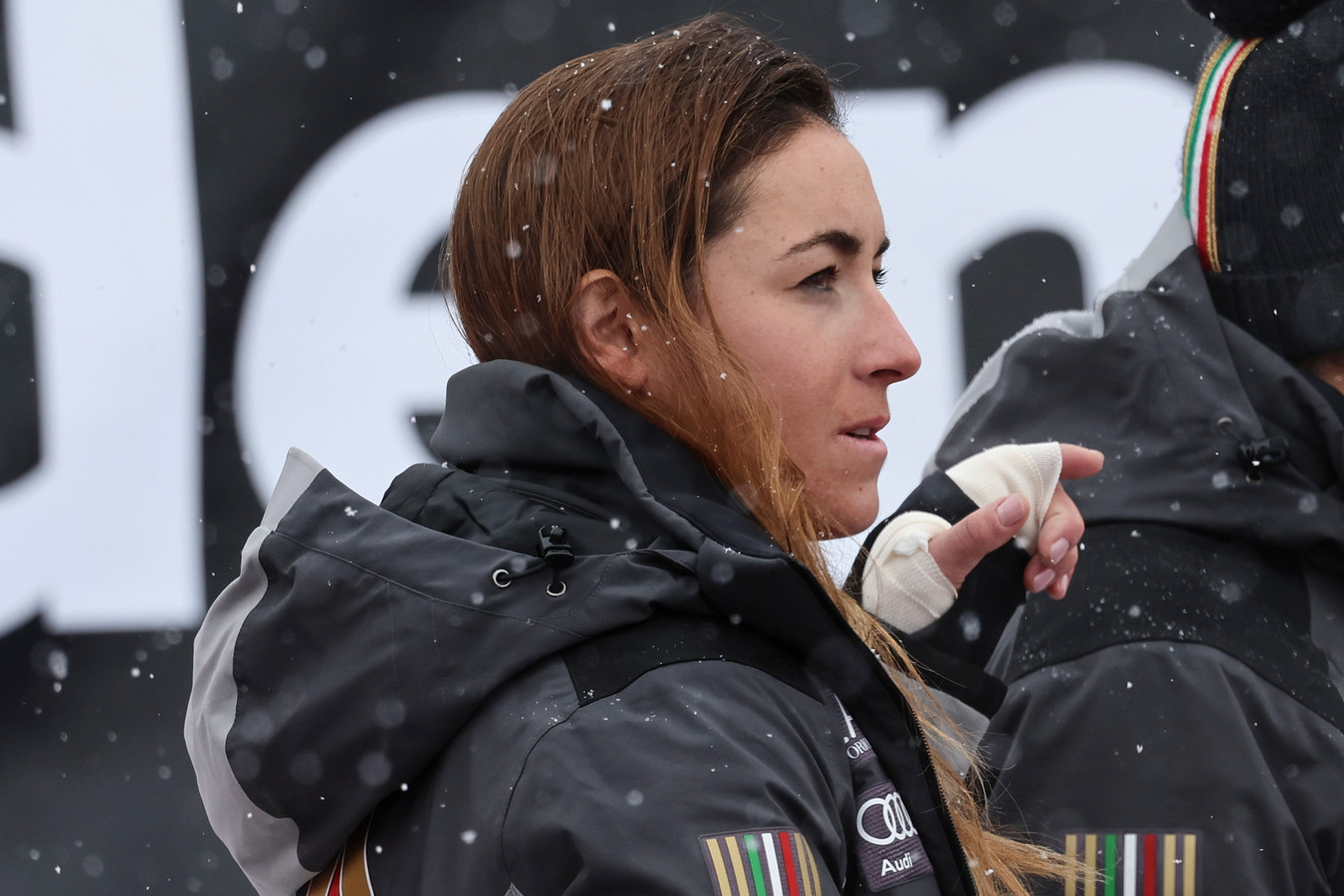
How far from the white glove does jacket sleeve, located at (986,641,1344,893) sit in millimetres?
149

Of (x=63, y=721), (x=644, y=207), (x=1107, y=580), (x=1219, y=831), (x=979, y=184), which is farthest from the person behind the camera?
(x=979, y=184)

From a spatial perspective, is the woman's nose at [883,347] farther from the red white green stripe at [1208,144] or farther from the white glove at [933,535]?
the red white green stripe at [1208,144]

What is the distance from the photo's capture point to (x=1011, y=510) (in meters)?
1.14

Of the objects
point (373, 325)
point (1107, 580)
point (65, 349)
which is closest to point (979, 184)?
point (373, 325)

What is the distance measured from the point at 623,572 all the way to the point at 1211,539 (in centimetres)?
76

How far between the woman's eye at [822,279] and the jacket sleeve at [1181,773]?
511 mm

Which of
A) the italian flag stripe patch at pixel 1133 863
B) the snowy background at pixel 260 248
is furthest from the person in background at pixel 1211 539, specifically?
the snowy background at pixel 260 248

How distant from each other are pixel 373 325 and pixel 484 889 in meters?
1.82

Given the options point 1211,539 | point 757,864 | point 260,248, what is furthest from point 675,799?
point 260,248

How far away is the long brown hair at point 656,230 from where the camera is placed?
3.29 ft

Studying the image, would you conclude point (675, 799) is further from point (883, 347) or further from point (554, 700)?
point (883, 347)

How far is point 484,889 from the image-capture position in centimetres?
79

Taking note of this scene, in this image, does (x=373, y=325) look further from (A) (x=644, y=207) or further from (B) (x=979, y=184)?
(A) (x=644, y=207)

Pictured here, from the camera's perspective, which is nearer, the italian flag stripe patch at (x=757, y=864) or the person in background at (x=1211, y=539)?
the italian flag stripe patch at (x=757, y=864)
